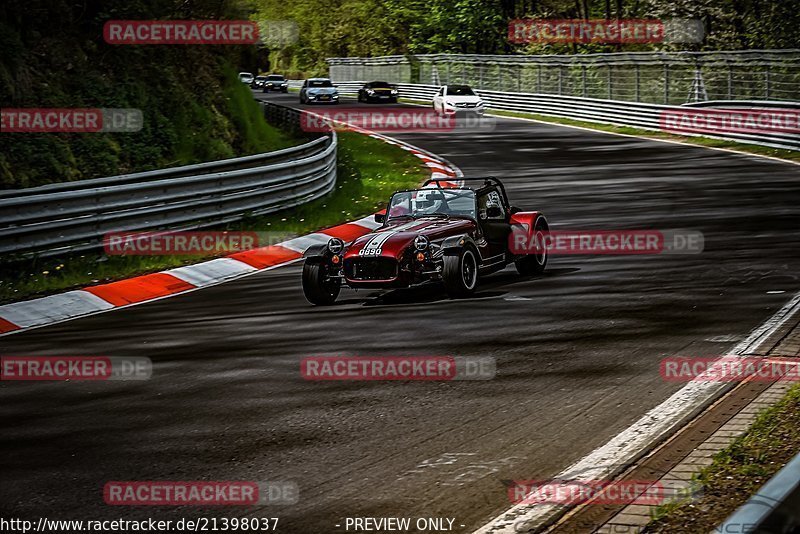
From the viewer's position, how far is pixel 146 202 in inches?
617

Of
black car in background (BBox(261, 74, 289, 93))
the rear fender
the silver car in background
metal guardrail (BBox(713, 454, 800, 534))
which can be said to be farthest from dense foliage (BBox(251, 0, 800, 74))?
metal guardrail (BBox(713, 454, 800, 534))

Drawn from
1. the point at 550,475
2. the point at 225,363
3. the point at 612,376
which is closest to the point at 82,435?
the point at 225,363

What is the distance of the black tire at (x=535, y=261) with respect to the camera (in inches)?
523

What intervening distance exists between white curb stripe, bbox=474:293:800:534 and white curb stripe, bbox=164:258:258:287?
7.76 meters

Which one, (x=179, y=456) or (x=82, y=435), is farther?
(x=82, y=435)

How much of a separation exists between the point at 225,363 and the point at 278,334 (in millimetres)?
1292

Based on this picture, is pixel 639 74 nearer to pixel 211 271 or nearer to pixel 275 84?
pixel 211 271

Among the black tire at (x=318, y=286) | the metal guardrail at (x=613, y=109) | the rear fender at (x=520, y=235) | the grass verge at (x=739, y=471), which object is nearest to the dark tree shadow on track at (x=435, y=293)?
the black tire at (x=318, y=286)

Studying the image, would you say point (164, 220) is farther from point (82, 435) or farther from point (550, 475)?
point (550, 475)

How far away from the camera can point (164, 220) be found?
16.1 m

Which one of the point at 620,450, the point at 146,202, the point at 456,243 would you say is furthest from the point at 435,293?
the point at 620,450

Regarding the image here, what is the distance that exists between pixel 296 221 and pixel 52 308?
7127 millimetres

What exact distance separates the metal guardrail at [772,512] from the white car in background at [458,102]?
44.2 meters

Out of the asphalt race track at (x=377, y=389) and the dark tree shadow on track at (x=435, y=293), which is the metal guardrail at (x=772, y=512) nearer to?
the asphalt race track at (x=377, y=389)
